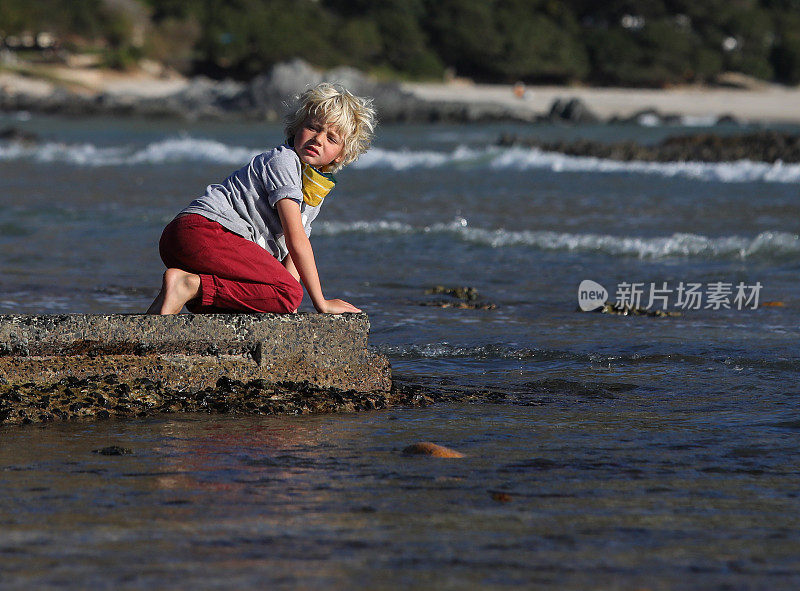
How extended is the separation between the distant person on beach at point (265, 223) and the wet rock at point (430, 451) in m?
1.00

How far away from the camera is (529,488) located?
3.50 meters

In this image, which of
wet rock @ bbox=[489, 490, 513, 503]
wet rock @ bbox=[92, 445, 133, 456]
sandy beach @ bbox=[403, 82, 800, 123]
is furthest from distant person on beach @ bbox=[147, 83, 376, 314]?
sandy beach @ bbox=[403, 82, 800, 123]

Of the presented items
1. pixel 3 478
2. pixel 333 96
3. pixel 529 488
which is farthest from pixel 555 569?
pixel 333 96

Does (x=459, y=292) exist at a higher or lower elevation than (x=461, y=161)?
lower

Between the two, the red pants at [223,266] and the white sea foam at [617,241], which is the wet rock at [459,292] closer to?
the white sea foam at [617,241]

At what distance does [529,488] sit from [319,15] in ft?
298

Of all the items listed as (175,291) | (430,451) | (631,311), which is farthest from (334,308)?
(631,311)

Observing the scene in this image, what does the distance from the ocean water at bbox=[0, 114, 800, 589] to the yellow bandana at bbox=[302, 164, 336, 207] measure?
1001 millimetres

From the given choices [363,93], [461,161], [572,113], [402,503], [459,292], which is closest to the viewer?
[402,503]

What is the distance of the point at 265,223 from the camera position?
4855mm

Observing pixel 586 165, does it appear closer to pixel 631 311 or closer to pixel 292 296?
pixel 631 311

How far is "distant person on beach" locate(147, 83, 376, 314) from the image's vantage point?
15.5 ft

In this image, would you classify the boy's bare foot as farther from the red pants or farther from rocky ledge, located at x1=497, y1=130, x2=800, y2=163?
rocky ledge, located at x1=497, y1=130, x2=800, y2=163

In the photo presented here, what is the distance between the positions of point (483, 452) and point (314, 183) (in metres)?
1.51
